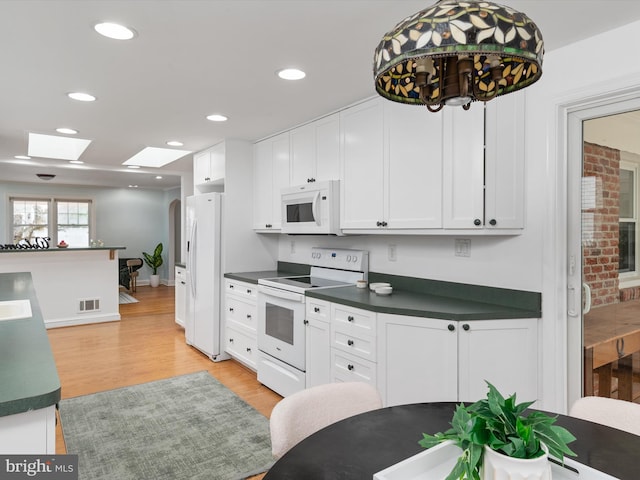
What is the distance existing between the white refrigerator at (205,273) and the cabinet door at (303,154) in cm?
96

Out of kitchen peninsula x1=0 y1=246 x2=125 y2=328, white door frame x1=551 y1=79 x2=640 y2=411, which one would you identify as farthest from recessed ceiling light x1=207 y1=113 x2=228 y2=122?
kitchen peninsula x1=0 y1=246 x2=125 y2=328

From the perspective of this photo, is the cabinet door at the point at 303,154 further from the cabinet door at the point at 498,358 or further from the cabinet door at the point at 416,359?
the cabinet door at the point at 498,358

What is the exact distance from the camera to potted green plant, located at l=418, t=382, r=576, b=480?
800 millimetres

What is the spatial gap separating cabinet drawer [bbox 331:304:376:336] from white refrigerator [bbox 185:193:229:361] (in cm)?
189

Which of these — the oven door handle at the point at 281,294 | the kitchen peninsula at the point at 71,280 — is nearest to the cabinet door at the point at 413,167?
the oven door handle at the point at 281,294

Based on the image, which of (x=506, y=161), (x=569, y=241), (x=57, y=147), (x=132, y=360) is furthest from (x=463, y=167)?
(x=57, y=147)

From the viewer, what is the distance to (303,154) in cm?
378

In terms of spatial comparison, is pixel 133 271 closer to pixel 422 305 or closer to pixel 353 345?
pixel 353 345

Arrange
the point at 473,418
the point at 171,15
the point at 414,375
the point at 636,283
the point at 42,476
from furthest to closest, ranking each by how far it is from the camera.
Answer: the point at 414,375, the point at 636,283, the point at 171,15, the point at 42,476, the point at 473,418

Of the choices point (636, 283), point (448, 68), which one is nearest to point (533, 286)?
point (636, 283)

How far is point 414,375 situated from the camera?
2445 millimetres

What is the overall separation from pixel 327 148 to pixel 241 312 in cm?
177

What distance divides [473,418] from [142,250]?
10314 mm

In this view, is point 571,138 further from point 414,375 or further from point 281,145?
point 281,145
